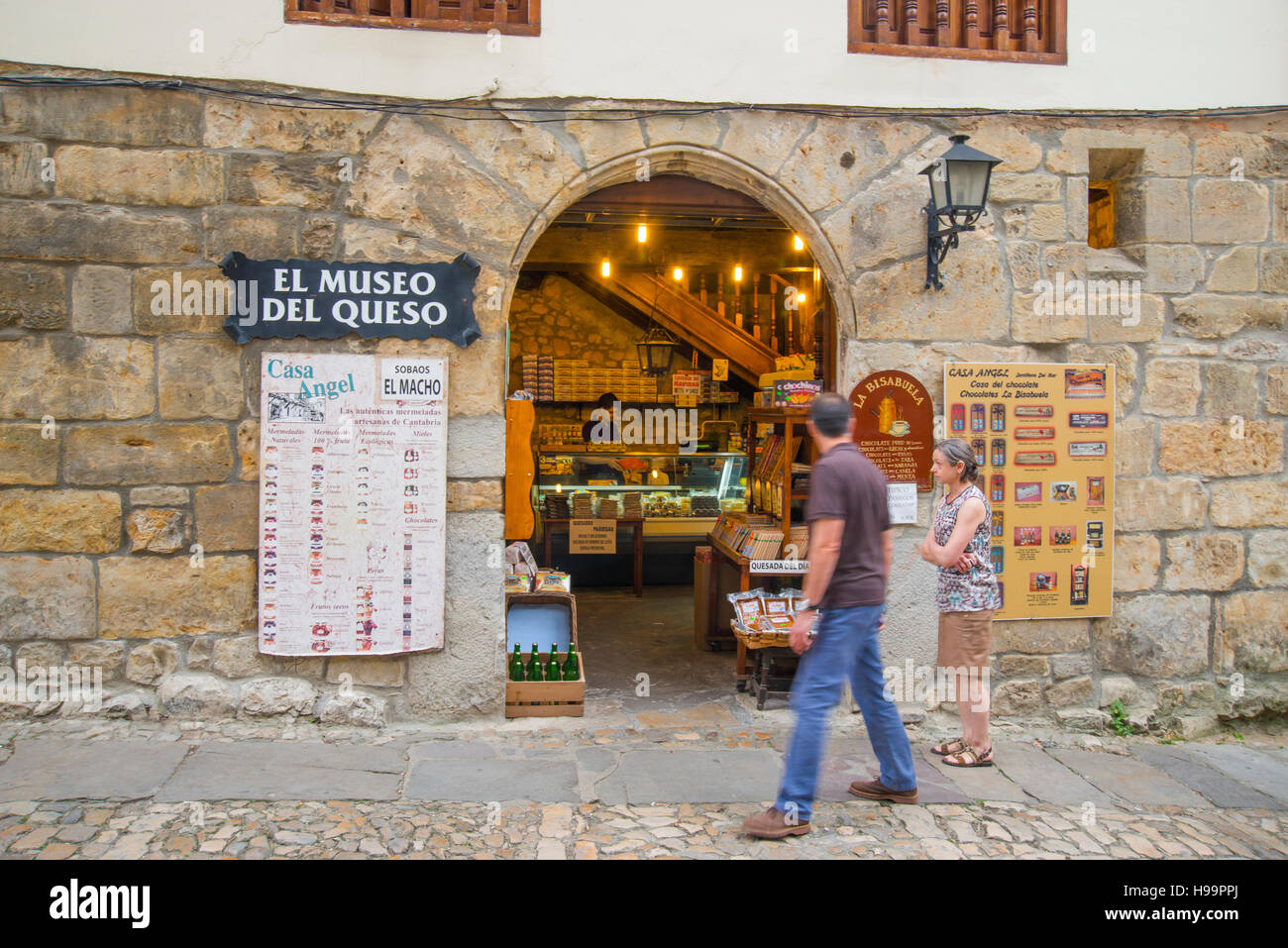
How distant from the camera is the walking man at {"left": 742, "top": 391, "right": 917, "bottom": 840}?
368 cm

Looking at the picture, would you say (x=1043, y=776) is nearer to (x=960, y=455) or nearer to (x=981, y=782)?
(x=981, y=782)

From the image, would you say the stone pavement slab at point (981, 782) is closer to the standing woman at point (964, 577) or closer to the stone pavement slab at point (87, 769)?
the standing woman at point (964, 577)

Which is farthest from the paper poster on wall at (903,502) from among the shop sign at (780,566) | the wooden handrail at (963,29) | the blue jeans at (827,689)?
the wooden handrail at (963,29)

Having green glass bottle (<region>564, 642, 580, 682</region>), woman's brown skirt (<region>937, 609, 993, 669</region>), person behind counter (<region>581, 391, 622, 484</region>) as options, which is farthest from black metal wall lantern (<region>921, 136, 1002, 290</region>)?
person behind counter (<region>581, 391, 622, 484</region>)

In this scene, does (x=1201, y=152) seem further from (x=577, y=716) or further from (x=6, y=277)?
(x=6, y=277)

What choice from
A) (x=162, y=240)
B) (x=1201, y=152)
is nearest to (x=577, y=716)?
Result: (x=162, y=240)

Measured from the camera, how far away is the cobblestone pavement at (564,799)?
3768 millimetres

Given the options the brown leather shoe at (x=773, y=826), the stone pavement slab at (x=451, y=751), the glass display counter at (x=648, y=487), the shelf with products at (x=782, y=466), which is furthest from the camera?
the glass display counter at (x=648, y=487)

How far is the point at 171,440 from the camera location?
4867mm

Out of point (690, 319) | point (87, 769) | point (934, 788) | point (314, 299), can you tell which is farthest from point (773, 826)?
point (690, 319)

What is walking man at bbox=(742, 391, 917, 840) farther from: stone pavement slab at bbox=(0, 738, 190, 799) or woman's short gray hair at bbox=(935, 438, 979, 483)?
stone pavement slab at bbox=(0, 738, 190, 799)

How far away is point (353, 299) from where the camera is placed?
491 centimetres

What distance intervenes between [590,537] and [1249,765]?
5.50 metres

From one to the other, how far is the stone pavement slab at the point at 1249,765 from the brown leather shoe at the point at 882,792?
189 cm
